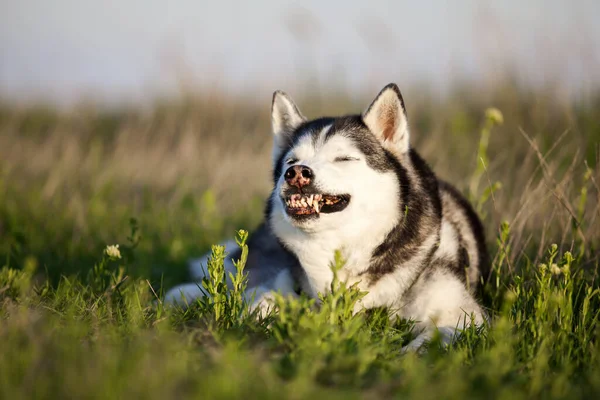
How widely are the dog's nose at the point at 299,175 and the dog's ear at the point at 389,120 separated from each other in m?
0.69

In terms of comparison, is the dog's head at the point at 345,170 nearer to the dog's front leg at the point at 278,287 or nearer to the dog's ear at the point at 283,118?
the dog's ear at the point at 283,118

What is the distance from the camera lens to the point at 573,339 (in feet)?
8.95

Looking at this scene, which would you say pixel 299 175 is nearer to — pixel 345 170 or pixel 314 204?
pixel 314 204

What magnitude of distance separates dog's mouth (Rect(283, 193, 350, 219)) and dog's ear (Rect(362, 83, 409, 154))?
602 millimetres

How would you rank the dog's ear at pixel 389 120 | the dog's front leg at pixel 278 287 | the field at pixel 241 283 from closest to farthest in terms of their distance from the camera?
the field at pixel 241 283 → the dog's ear at pixel 389 120 → the dog's front leg at pixel 278 287

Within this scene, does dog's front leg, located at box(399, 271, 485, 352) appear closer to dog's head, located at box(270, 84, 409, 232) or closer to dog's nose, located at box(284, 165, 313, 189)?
dog's head, located at box(270, 84, 409, 232)

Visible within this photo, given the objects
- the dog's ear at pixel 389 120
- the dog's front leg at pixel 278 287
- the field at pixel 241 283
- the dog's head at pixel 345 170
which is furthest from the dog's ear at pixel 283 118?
the dog's front leg at pixel 278 287

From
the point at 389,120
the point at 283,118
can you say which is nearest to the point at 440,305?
the point at 389,120

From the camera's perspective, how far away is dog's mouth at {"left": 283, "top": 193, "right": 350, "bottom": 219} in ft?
10.5

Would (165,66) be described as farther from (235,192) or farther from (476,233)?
(476,233)

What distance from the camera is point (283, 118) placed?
3996 millimetres

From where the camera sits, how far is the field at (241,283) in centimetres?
206

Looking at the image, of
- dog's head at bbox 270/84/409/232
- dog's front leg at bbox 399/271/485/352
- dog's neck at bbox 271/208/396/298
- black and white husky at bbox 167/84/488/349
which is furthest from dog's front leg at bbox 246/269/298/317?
dog's front leg at bbox 399/271/485/352

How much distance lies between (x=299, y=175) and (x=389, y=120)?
0.85 m
